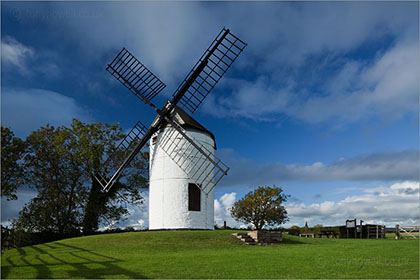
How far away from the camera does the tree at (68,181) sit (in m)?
28.1

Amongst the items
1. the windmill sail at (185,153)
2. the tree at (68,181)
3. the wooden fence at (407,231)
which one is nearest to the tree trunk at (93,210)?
the tree at (68,181)

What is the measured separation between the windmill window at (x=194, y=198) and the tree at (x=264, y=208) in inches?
674

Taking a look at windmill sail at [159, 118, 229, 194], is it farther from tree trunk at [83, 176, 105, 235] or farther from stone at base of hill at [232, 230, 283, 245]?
tree trunk at [83, 176, 105, 235]

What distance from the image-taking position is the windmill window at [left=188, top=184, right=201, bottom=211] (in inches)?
879

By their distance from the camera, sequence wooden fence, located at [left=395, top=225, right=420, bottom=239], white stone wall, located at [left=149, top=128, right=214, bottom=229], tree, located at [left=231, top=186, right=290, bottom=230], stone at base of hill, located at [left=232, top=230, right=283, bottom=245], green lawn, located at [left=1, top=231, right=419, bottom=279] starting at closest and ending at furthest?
green lawn, located at [left=1, top=231, right=419, bottom=279]
stone at base of hill, located at [left=232, top=230, right=283, bottom=245]
white stone wall, located at [left=149, top=128, right=214, bottom=229]
wooden fence, located at [left=395, top=225, right=420, bottom=239]
tree, located at [left=231, top=186, right=290, bottom=230]

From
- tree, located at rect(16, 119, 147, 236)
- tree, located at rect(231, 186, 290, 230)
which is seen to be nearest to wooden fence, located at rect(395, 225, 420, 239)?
tree, located at rect(231, 186, 290, 230)

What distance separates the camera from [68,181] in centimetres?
2912

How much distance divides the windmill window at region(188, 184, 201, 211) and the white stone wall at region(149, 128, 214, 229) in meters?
0.20

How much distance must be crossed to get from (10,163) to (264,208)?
23.8 meters

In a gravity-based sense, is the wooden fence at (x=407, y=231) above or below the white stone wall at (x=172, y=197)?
below

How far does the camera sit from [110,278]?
34.8ft

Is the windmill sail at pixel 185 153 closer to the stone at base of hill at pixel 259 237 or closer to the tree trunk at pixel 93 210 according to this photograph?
the stone at base of hill at pixel 259 237

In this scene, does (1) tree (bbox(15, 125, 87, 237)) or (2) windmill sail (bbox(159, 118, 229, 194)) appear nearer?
(2) windmill sail (bbox(159, 118, 229, 194))

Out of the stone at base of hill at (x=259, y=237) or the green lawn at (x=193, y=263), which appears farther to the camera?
the stone at base of hill at (x=259, y=237)
